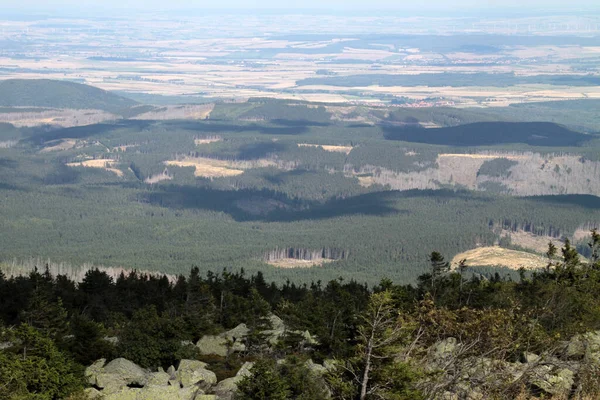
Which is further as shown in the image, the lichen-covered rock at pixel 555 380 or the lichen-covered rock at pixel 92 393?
the lichen-covered rock at pixel 92 393

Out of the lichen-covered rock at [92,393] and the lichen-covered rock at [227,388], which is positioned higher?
the lichen-covered rock at [92,393]

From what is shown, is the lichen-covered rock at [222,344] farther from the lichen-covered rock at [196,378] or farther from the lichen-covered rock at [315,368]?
the lichen-covered rock at [196,378]

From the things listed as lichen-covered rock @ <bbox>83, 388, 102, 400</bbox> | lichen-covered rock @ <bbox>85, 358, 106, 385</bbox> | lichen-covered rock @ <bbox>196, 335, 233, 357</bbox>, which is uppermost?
lichen-covered rock @ <bbox>83, 388, 102, 400</bbox>

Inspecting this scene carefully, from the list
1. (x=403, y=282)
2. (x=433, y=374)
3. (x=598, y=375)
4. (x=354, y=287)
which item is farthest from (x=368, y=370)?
(x=403, y=282)

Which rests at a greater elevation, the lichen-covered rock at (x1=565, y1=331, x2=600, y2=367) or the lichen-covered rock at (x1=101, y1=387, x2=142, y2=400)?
the lichen-covered rock at (x1=565, y1=331, x2=600, y2=367)

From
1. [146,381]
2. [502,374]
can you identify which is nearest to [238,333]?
[146,381]

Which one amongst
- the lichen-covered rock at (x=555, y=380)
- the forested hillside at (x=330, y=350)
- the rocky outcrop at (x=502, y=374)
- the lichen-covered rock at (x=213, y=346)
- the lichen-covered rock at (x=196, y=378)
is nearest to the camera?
the rocky outcrop at (x=502, y=374)

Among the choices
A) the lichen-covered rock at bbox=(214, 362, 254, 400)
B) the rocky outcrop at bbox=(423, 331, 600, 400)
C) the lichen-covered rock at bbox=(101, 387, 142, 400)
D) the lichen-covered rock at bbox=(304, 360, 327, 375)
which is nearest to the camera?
the rocky outcrop at bbox=(423, 331, 600, 400)

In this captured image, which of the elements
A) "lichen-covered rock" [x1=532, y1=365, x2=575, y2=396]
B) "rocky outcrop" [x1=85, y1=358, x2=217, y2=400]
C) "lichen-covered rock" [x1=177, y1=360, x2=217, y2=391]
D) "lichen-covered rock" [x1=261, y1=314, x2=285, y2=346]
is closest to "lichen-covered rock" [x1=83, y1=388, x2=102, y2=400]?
"rocky outcrop" [x1=85, y1=358, x2=217, y2=400]

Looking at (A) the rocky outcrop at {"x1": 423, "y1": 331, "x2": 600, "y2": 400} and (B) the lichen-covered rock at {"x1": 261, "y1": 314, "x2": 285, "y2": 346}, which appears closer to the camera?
(A) the rocky outcrop at {"x1": 423, "y1": 331, "x2": 600, "y2": 400}

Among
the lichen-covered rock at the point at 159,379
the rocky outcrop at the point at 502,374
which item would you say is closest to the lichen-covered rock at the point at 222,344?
the lichen-covered rock at the point at 159,379

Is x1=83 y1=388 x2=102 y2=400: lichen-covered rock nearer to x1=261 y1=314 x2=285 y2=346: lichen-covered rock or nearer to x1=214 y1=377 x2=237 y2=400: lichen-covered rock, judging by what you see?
x1=214 y1=377 x2=237 y2=400: lichen-covered rock

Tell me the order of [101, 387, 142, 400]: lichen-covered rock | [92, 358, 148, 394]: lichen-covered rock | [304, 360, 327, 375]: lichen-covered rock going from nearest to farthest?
1. [101, 387, 142, 400]: lichen-covered rock
2. [92, 358, 148, 394]: lichen-covered rock
3. [304, 360, 327, 375]: lichen-covered rock
